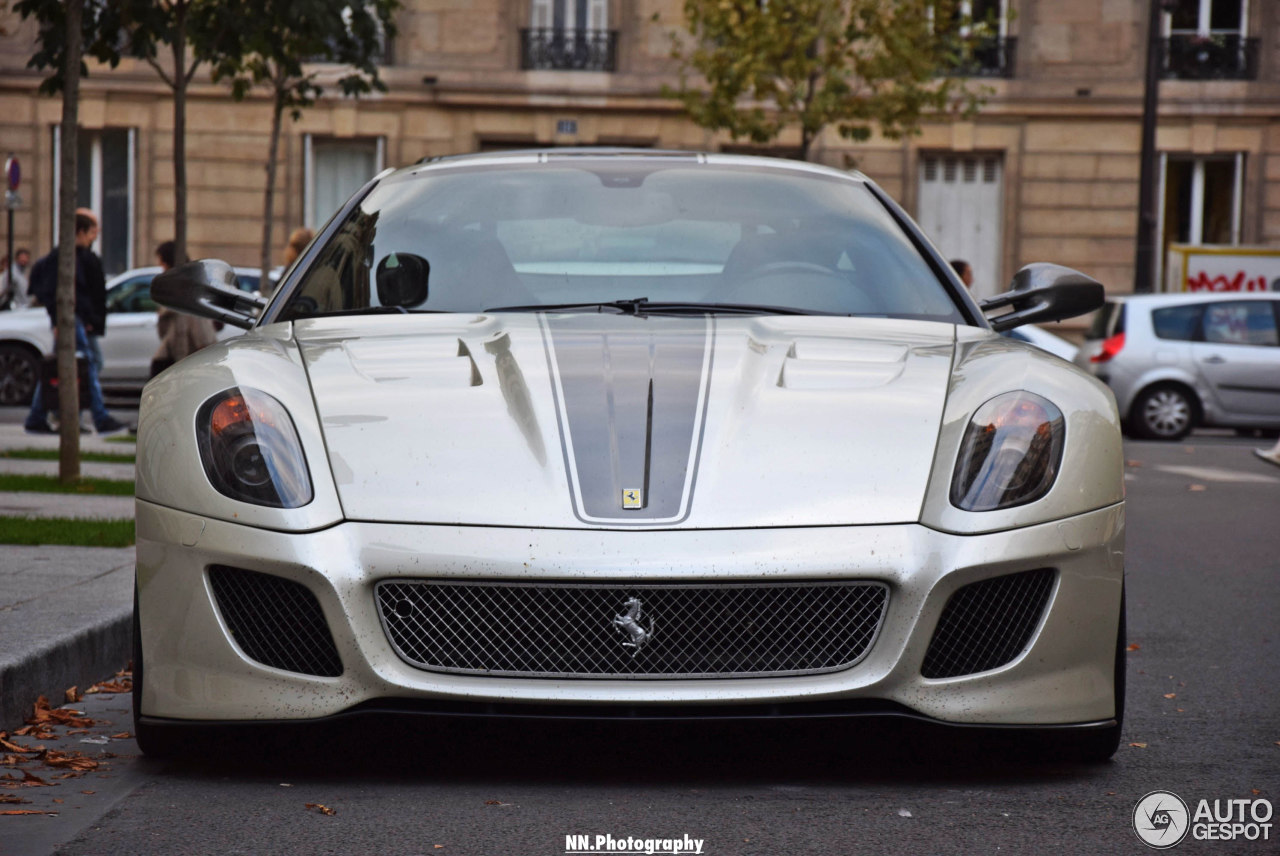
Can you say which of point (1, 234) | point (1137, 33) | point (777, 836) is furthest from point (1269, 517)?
point (1, 234)

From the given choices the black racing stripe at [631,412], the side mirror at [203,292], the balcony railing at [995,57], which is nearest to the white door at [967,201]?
the balcony railing at [995,57]

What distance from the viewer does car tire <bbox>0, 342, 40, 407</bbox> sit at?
18.3 m

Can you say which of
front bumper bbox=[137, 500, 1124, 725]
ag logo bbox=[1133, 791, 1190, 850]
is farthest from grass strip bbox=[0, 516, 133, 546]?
ag logo bbox=[1133, 791, 1190, 850]

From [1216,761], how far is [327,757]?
187 centimetres

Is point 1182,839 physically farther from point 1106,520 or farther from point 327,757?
point 327,757

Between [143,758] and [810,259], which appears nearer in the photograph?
[143,758]

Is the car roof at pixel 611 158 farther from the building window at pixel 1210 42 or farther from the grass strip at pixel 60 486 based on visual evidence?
the building window at pixel 1210 42

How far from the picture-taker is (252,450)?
368 cm

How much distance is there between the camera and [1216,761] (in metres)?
3.99

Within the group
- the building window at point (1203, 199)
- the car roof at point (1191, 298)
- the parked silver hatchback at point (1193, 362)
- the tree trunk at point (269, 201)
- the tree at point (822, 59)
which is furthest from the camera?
the building window at point (1203, 199)

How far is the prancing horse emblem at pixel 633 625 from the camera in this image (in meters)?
3.44

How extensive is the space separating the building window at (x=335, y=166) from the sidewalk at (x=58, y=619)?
23016 mm

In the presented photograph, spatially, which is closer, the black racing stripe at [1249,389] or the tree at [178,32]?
the tree at [178,32]

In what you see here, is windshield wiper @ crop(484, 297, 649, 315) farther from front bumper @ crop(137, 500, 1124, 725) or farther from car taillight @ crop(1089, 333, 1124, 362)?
car taillight @ crop(1089, 333, 1124, 362)
